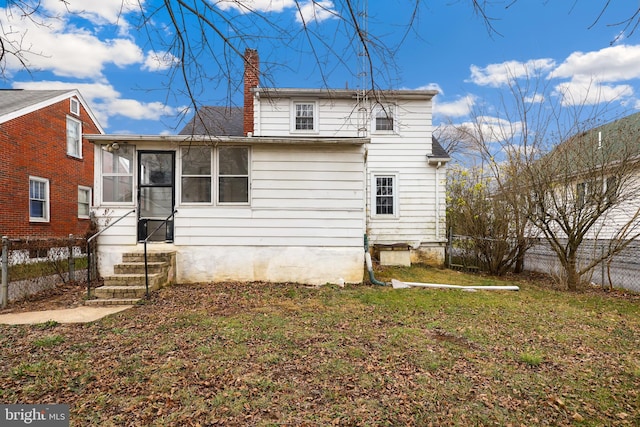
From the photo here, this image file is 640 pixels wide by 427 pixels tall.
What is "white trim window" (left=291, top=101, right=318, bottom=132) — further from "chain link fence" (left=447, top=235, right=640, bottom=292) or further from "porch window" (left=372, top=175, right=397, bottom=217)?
"chain link fence" (left=447, top=235, right=640, bottom=292)

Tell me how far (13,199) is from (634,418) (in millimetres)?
15985

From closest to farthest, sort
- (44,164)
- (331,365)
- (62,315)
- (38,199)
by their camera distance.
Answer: (331,365), (62,315), (38,199), (44,164)

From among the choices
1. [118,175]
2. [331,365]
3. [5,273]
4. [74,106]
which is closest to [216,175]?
[118,175]

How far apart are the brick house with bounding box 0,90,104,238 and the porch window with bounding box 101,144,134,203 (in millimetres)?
4892

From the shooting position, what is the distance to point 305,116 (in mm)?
11195

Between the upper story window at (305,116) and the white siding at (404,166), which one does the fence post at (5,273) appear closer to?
the white siding at (404,166)

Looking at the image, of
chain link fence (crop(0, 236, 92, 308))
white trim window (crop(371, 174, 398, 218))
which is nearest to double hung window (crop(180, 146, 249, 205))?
chain link fence (crop(0, 236, 92, 308))

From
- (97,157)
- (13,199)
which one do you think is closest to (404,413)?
(97,157)

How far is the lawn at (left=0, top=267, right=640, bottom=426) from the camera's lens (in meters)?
2.53

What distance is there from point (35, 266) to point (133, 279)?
95.3 inches

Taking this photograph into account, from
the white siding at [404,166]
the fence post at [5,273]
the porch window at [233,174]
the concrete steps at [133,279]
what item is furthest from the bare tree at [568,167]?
the fence post at [5,273]

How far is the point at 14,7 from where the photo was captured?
256 centimetres

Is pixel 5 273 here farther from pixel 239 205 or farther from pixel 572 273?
pixel 572 273

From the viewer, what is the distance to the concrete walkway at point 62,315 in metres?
4.73
